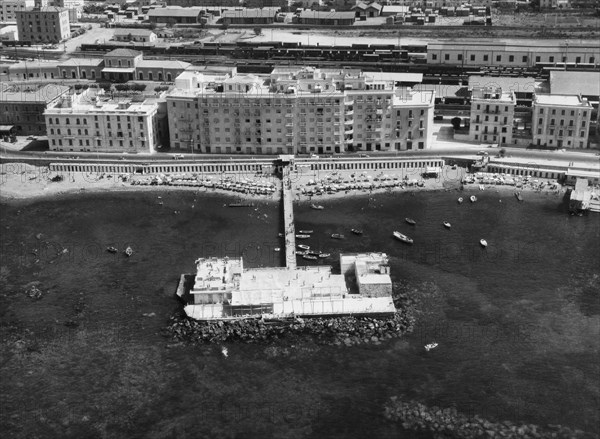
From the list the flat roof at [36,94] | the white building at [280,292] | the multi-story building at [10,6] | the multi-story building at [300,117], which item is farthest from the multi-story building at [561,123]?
the multi-story building at [10,6]

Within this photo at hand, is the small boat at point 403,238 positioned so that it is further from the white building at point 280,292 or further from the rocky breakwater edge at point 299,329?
the rocky breakwater edge at point 299,329

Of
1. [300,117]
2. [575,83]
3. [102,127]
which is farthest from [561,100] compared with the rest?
[102,127]

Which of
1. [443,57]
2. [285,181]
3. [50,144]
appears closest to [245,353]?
[285,181]

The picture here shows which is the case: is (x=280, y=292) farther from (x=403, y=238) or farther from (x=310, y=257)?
(x=403, y=238)

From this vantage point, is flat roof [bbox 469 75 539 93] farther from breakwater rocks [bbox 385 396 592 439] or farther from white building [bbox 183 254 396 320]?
breakwater rocks [bbox 385 396 592 439]

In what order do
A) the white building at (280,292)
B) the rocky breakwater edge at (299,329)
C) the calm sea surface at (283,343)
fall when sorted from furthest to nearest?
the white building at (280,292) → the rocky breakwater edge at (299,329) → the calm sea surface at (283,343)
